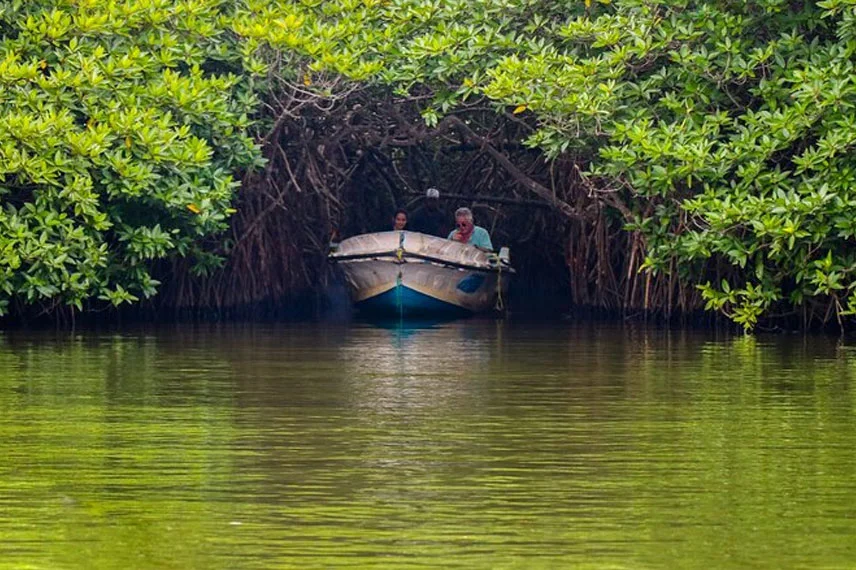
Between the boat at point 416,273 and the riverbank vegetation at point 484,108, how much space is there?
3.82 feet

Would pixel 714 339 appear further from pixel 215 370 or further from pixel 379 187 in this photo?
pixel 379 187

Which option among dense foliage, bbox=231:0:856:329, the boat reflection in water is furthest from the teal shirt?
dense foliage, bbox=231:0:856:329

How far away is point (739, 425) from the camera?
370 inches

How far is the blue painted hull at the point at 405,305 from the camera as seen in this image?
69.1 ft

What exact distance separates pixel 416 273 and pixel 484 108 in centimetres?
243

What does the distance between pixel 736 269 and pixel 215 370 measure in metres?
5.98

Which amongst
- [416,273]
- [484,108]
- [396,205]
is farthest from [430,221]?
[484,108]

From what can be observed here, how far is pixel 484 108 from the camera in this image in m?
19.2

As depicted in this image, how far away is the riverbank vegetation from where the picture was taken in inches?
629

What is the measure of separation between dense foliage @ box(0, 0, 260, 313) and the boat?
2799 millimetres

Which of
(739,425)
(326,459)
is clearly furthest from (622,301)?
(326,459)

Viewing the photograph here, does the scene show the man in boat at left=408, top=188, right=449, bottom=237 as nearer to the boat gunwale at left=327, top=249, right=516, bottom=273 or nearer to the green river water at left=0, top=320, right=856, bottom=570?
the boat gunwale at left=327, top=249, right=516, bottom=273

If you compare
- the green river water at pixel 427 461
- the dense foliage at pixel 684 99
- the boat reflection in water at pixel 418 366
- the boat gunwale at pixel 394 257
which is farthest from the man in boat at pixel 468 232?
the green river water at pixel 427 461

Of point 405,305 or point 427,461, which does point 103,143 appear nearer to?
point 405,305
